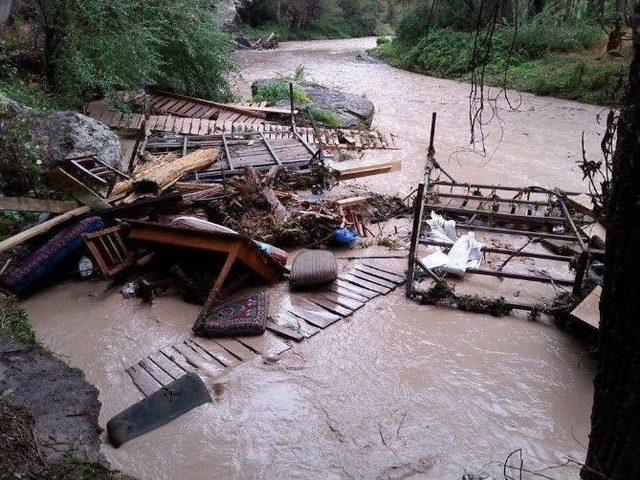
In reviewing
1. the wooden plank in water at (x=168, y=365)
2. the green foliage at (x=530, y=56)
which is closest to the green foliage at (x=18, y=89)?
the wooden plank in water at (x=168, y=365)

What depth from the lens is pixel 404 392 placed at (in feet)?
14.6

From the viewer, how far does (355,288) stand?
599 centimetres

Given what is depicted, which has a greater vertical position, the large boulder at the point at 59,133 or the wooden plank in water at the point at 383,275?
the large boulder at the point at 59,133

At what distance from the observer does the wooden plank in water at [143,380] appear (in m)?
4.34

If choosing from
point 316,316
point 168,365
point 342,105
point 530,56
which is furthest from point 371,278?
point 530,56

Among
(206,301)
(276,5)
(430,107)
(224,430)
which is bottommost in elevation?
(224,430)

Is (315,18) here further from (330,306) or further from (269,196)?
(330,306)

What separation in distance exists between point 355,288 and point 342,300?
1.03ft

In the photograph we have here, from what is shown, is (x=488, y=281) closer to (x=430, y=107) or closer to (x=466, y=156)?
(x=466, y=156)

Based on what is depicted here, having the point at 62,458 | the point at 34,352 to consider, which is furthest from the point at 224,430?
the point at 34,352

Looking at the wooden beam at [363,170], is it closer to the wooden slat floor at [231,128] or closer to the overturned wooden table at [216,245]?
the wooden slat floor at [231,128]

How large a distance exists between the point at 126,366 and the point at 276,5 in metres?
36.0

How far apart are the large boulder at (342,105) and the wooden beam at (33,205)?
25.6ft

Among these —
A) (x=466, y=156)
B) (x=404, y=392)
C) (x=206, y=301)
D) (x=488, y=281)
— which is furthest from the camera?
(x=466, y=156)
